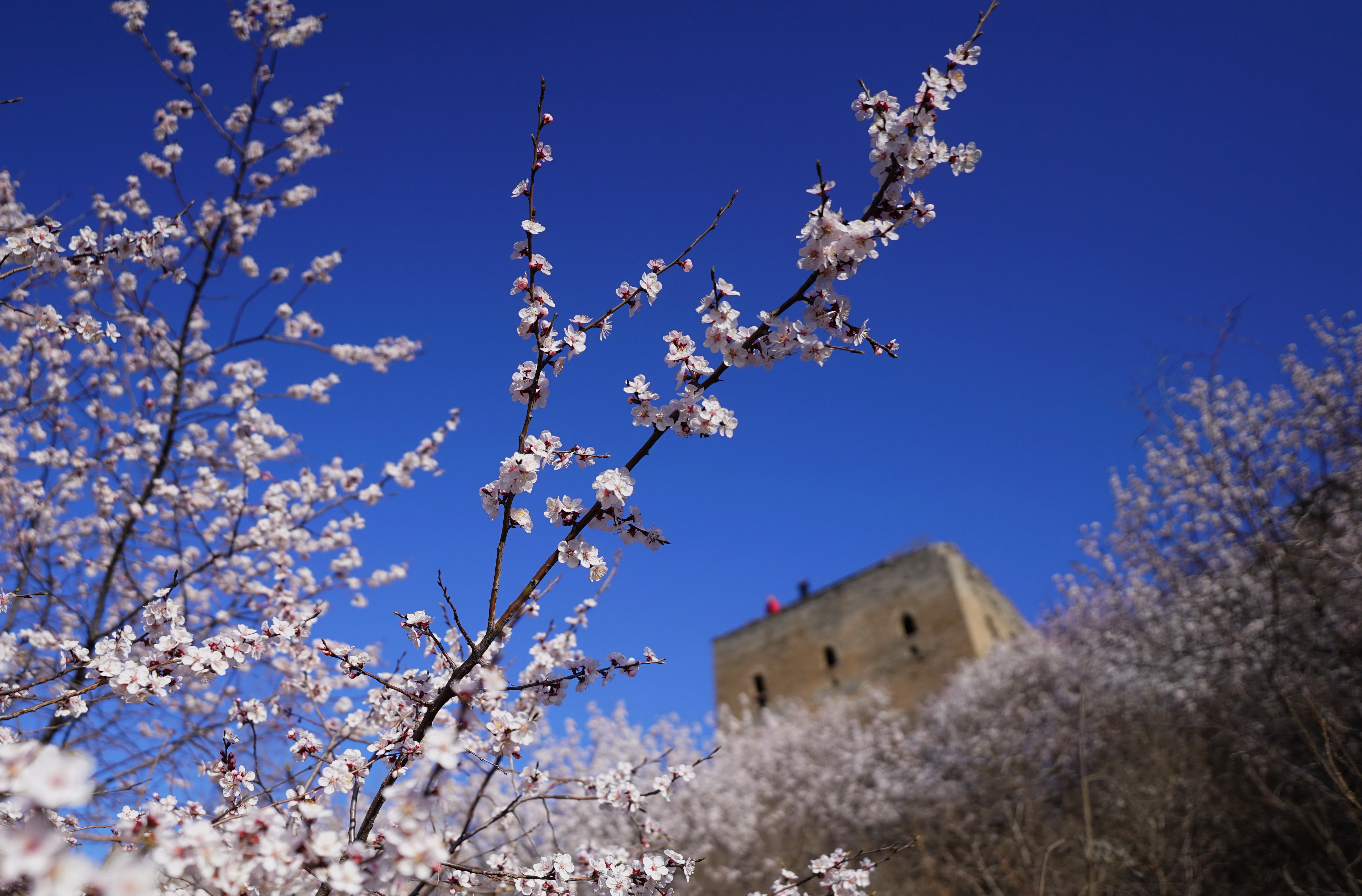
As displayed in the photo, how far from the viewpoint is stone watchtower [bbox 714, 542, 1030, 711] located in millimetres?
17469

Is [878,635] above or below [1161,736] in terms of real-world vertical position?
above

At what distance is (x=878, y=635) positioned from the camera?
19.0m

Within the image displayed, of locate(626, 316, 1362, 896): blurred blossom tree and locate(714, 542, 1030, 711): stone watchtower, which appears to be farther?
locate(714, 542, 1030, 711): stone watchtower

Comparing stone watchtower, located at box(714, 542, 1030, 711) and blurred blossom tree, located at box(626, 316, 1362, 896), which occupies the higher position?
stone watchtower, located at box(714, 542, 1030, 711)

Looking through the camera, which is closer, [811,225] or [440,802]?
[811,225]

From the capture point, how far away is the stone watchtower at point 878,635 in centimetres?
1747

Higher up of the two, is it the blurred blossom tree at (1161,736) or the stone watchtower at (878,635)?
the stone watchtower at (878,635)

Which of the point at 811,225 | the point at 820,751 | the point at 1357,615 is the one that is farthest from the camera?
the point at 820,751

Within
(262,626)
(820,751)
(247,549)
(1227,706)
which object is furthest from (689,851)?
(262,626)

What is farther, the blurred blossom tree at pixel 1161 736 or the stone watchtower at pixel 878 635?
the stone watchtower at pixel 878 635

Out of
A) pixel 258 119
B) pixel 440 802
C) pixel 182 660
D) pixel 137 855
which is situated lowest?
pixel 137 855

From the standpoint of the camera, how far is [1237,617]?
8.55 meters

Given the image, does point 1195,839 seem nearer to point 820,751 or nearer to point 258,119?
point 820,751

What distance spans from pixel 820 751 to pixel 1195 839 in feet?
28.7
